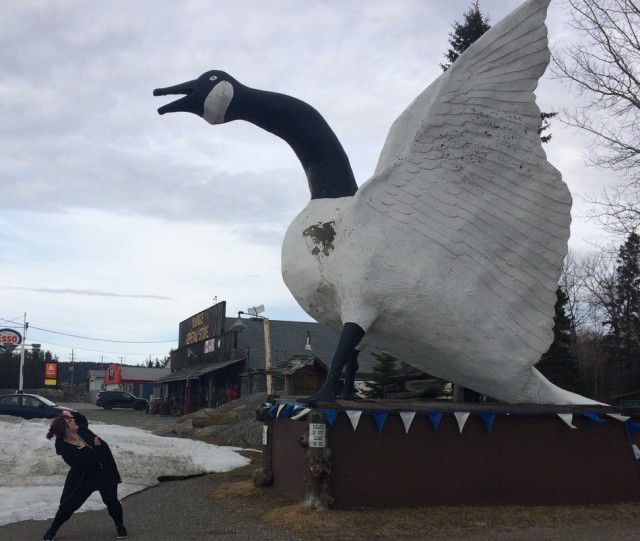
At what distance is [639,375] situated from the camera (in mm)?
30547

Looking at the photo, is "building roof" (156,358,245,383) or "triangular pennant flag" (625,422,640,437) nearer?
"triangular pennant flag" (625,422,640,437)

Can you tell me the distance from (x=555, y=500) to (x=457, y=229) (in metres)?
3.22

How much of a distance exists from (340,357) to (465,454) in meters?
1.81

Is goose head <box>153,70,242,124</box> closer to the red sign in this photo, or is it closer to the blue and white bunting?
the blue and white bunting

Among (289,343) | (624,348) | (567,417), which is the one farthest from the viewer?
(624,348)

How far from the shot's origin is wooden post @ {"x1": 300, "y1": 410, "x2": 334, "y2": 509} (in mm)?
6559

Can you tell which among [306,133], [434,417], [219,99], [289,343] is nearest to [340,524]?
[434,417]

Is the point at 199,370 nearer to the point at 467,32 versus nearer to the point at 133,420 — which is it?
the point at 133,420

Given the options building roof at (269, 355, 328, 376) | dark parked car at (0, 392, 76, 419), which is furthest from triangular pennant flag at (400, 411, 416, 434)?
dark parked car at (0, 392, 76, 419)

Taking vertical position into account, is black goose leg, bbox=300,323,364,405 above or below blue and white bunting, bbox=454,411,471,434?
above

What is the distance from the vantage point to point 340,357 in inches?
268

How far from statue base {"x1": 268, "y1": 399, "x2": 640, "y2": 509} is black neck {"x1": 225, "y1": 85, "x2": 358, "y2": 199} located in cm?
250

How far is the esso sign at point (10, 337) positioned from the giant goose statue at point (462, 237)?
124 feet

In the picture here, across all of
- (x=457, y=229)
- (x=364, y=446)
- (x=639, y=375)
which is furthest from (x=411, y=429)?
(x=639, y=375)
